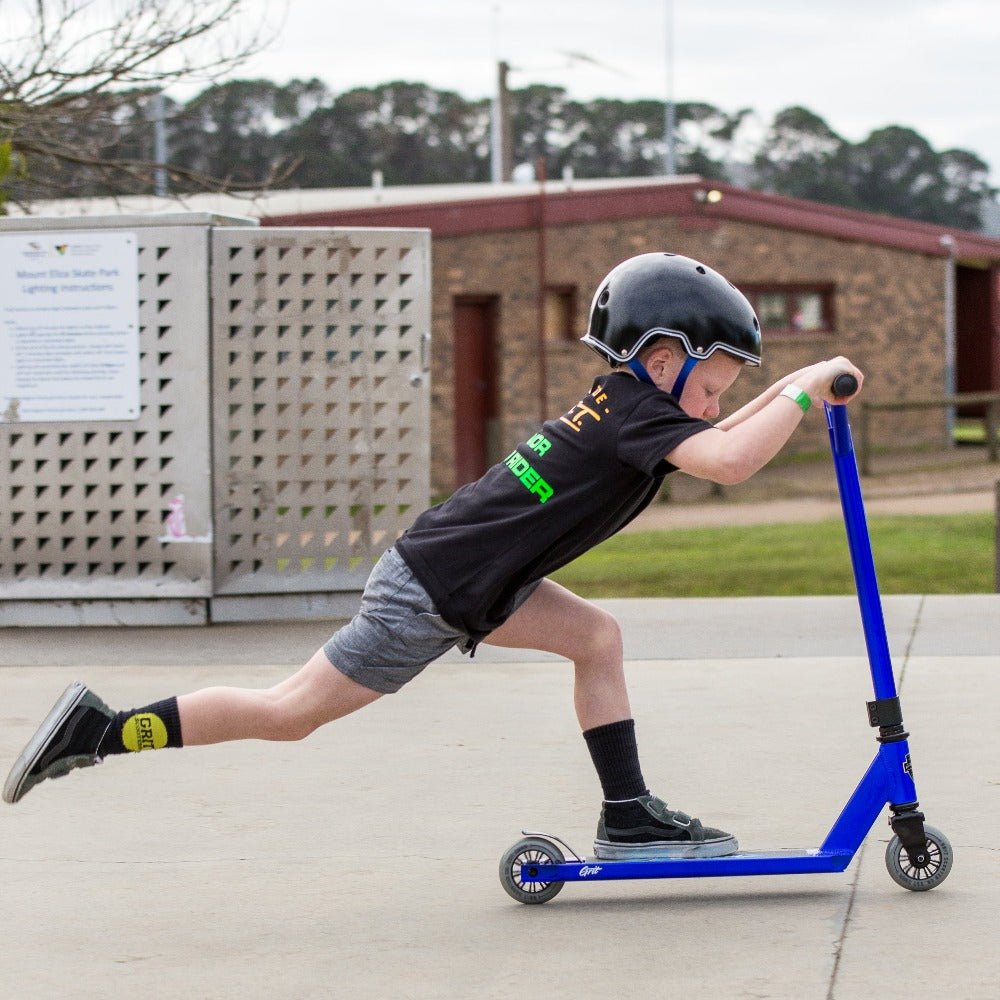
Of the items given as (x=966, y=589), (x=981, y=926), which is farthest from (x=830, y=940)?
(x=966, y=589)

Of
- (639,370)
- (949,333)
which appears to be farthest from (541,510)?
(949,333)

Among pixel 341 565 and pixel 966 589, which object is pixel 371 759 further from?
pixel 966 589

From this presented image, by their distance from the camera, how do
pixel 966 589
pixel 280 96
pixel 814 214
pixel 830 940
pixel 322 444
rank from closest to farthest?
pixel 830 940
pixel 322 444
pixel 966 589
pixel 814 214
pixel 280 96

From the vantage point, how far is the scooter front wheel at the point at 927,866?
12.4 ft

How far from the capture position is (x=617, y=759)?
384 centimetres

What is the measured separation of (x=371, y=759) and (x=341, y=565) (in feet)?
8.24

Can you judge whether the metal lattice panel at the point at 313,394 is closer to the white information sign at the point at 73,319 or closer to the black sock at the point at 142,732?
the white information sign at the point at 73,319

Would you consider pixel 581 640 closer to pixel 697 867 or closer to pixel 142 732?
pixel 697 867

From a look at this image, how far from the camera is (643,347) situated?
3619 millimetres

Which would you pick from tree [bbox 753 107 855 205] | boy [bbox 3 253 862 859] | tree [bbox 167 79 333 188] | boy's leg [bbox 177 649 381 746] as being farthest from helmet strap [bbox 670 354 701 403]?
tree [bbox 753 107 855 205]

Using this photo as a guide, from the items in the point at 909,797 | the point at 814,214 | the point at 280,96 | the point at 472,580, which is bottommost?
the point at 909,797

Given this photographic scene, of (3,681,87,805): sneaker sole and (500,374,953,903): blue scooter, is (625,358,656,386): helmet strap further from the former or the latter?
(3,681,87,805): sneaker sole

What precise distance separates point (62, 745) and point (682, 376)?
165 centimetres

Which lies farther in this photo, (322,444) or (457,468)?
(457,468)
